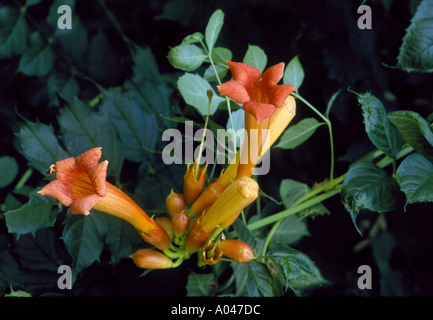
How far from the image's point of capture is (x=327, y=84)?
1830 mm

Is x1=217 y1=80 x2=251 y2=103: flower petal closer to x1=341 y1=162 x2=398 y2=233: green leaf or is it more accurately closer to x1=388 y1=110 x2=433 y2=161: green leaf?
x1=341 y1=162 x2=398 y2=233: green leaf

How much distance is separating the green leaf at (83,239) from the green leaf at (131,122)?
0.31 metres

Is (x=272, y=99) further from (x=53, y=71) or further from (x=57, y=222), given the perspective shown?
(x=53, y=71)

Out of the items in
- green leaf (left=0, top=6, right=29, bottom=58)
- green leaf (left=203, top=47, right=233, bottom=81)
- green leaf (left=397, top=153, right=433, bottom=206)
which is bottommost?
green leaf (left=397, top=153, right=433, bottom=206)

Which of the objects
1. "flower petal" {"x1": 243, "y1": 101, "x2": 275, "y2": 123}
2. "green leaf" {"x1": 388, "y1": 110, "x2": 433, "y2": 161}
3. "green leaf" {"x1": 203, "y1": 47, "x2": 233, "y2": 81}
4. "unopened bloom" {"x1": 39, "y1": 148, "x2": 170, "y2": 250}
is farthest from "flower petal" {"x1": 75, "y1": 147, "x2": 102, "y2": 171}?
"green leaf" {"x1": 388, "y1": 110, "x2": 433, "y2": 161}

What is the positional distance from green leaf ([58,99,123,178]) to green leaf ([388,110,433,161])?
0.92 m

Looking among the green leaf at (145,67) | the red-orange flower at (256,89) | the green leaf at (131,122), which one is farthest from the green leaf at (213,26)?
the green leaf at (145,67)

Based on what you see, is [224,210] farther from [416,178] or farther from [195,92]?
[416,178]

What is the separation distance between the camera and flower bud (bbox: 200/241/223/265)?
1.15m

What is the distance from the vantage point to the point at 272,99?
1.03m

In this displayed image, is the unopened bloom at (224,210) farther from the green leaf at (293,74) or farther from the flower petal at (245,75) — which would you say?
the green leaf at (293,74)

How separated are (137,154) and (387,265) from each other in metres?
1.46

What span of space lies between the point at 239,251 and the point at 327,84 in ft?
3.32
